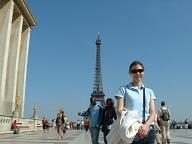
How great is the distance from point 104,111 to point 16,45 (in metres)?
40.1

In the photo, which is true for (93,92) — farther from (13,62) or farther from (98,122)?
(98,122)

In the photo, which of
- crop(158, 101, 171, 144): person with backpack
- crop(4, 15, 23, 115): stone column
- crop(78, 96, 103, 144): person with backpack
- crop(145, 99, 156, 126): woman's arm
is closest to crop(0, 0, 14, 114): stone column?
crop(4, 15, 23, 115): stone column

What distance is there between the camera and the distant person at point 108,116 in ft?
34.8

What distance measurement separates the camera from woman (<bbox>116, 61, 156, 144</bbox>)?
14.7 feet

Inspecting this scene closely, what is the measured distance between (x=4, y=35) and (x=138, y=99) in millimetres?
40031

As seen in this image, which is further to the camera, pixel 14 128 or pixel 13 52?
pixel 13 52

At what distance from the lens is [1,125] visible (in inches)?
1267

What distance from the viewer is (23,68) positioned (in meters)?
56.2

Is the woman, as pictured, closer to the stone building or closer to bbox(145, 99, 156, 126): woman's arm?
bbox(145, 99, 156, 126): woman's arm

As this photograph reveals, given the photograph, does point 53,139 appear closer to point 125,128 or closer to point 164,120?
point 164,120

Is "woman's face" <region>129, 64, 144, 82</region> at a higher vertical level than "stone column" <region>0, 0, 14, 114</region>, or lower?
lower

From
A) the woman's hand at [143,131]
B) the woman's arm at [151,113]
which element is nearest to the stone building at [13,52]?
the woman's arm at [151,113]

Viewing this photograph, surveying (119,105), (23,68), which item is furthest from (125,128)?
(23,68)

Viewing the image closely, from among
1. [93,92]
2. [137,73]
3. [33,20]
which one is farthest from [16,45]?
[93,92]
